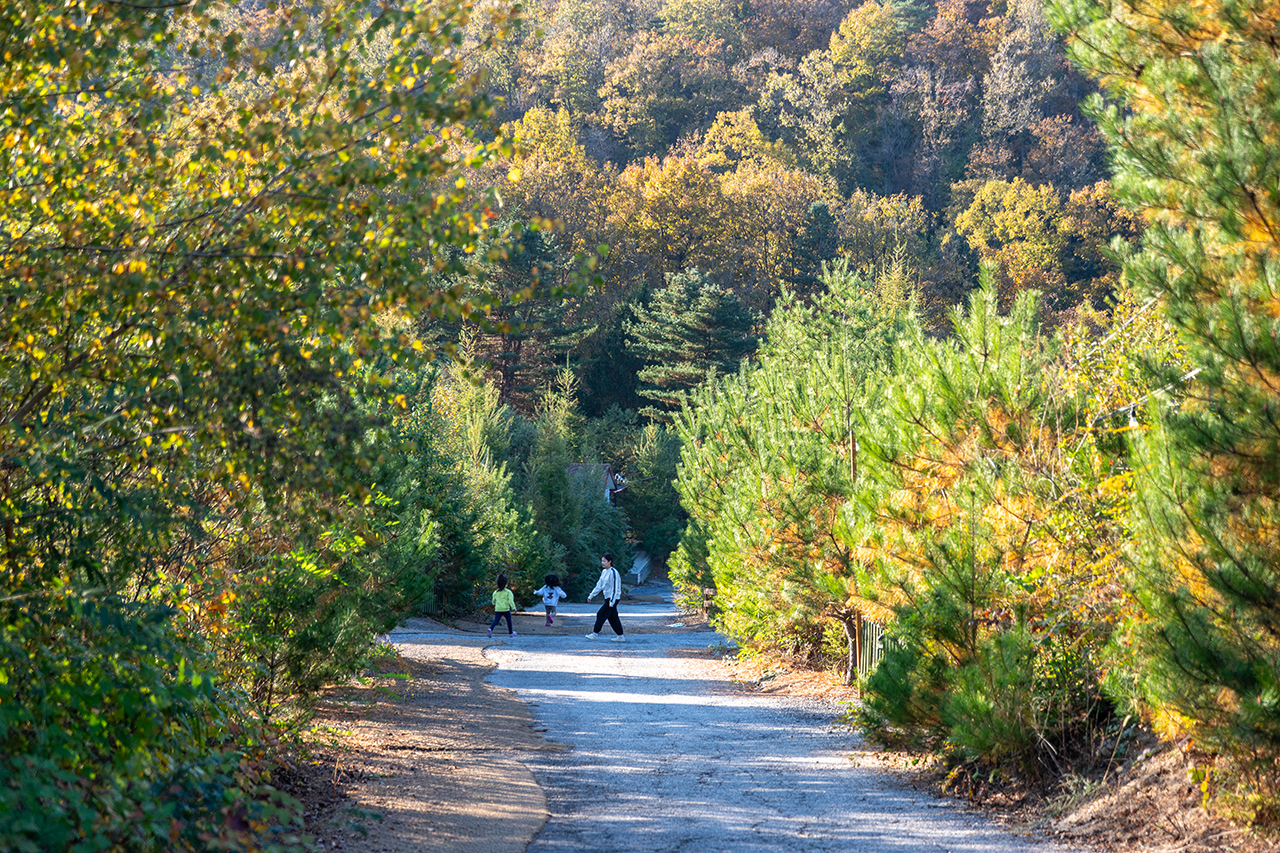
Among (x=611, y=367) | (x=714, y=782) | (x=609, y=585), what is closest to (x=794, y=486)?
(x=714, y=782)

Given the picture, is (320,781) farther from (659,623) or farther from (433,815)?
(659,623)

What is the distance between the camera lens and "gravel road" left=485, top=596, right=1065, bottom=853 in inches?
274

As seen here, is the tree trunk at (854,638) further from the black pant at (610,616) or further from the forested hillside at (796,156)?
the forested hillside at (796,156)

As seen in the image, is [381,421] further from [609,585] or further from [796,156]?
[796,156]

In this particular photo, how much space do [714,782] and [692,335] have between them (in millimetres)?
44483

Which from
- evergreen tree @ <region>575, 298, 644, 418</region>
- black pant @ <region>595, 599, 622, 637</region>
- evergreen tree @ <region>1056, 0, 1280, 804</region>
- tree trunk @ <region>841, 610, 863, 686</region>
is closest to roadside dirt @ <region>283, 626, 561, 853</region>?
evergreen tree @ <region>1056, 0, 1280, 804</region>

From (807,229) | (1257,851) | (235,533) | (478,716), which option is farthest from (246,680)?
(807,229)

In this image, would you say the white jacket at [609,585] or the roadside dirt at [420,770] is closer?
the roadside dirt at [420,770]

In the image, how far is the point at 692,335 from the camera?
52.7m

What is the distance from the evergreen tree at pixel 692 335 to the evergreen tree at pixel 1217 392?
45.1m

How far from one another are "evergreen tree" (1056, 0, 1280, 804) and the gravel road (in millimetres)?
1551

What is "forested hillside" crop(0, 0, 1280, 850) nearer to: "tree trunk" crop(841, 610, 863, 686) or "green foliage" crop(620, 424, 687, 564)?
"tree trunk" crop(841, 610, 863, 686)

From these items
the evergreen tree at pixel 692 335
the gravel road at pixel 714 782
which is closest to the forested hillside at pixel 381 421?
the gravel road at pixel 714 782

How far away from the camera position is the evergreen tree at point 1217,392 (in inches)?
219
